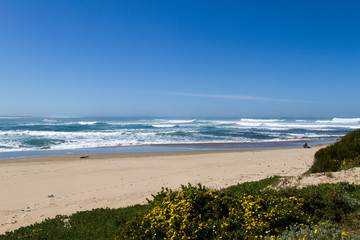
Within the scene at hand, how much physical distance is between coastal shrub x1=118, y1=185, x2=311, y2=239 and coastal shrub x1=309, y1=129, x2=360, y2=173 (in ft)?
17.7

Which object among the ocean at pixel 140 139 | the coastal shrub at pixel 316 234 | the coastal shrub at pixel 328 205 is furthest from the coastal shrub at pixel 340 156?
the ocean at pixel 140 139

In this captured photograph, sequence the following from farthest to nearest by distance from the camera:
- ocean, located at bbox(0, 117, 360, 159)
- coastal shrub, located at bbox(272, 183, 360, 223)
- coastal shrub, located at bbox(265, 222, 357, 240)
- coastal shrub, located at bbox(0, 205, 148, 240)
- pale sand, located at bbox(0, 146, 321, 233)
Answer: ocean, located at bbox(0, 117, 360, 159) < pale sand, located at bbox(0, 146, 321, 233) < coastal shrub, located at bbox(0, 205, 148, 240) < coastal shrub, located at bbox(272, 183, 360, 223) < coastal shrub, located at bbox(265, 222, 357, 240)

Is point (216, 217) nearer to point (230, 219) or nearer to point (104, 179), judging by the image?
point (230, 219)

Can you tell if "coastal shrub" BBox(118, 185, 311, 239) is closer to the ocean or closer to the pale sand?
the pale sand

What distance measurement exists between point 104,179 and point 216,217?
8275mm

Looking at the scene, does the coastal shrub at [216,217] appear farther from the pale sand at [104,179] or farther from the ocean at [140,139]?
the ocean at [140,139]

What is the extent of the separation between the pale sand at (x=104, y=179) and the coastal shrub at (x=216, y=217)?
3.61m

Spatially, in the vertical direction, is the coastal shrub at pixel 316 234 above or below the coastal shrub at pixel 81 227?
above

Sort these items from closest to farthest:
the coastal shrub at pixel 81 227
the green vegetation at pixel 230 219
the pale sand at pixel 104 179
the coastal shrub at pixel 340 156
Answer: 1. the green vegetation at pixel 230 219
2. the coastal shrub at pixel 81 227
3. the pale sand at pixel 104 179
4. the coastal shrub at pixel 340 156

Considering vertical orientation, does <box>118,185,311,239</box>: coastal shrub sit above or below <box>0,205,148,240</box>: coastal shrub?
above

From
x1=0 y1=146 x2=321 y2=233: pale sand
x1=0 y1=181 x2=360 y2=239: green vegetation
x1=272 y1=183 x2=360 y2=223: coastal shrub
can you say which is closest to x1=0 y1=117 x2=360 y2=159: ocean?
x1=0 y1=146 x2=321 y2=233: pale sand

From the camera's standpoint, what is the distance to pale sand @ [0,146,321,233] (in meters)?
8.07

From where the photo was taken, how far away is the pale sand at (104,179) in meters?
8.07

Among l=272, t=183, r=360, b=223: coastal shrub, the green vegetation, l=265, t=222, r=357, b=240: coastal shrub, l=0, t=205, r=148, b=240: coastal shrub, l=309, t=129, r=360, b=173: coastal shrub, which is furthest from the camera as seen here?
l=309, t=129, r=360, b=173: coastal shrub
